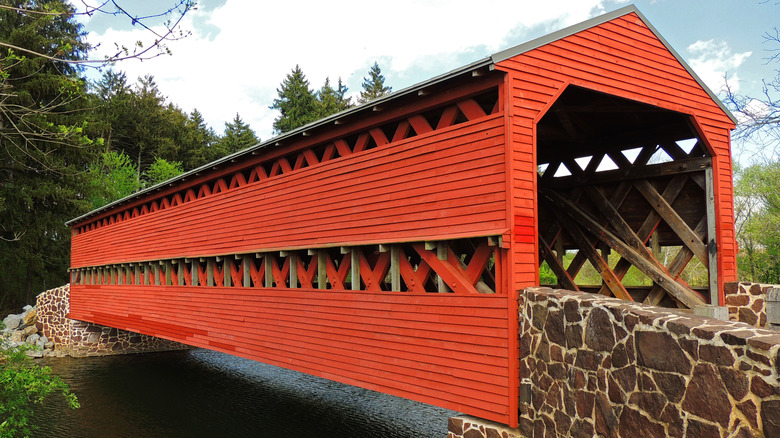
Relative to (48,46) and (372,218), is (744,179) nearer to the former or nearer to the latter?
(372,218)

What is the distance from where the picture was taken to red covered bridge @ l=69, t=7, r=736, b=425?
6672 millimetres

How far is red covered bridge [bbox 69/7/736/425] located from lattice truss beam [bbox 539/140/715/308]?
34 mm

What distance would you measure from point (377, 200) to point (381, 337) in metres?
2.03

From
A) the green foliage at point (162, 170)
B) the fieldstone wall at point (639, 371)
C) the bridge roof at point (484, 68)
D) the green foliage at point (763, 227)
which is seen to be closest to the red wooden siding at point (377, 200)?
the bridge roof at point (484, 68)

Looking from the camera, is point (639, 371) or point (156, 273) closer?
point (639, 371)

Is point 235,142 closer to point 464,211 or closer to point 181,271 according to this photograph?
point 181,271

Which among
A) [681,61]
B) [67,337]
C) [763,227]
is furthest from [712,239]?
[67,337]

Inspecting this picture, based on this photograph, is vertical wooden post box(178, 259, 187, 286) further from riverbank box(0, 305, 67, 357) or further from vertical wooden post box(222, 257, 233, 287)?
riverbank box(0, 305, 67, 357)

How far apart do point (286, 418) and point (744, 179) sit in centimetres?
2634

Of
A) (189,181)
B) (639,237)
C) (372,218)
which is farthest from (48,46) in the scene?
(639,237)

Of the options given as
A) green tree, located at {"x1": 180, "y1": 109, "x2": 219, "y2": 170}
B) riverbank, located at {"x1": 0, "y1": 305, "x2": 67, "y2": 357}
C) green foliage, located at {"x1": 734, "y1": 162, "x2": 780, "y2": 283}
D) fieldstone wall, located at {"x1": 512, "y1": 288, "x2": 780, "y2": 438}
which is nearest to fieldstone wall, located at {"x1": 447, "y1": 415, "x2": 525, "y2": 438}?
fieldstone wall, located at {"x1": 512, "y1": 288, "x2": 780, "y2": 438}

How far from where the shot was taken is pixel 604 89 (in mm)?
7695

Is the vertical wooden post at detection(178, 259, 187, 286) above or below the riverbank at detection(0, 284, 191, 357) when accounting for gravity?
above

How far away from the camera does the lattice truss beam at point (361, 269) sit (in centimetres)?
714
